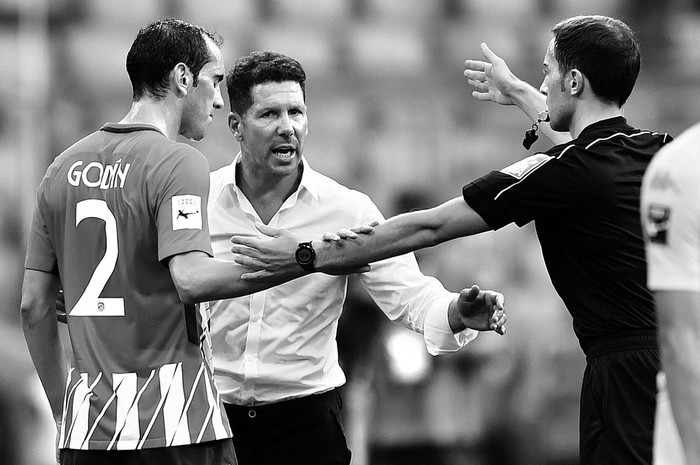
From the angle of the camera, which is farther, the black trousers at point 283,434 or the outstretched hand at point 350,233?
the black trousers at point 283,434

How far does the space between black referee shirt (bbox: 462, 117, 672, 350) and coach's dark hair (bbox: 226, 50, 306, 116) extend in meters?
1.63

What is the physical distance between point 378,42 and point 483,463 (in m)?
3.46

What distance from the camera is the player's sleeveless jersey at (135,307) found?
3502 millimetres

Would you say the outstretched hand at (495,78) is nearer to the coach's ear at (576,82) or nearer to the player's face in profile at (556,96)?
the player's face in profile at (556,96)

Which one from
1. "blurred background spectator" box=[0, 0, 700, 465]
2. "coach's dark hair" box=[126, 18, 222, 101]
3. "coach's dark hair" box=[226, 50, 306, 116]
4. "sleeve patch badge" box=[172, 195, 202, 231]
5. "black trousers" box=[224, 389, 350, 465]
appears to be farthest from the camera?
"blurred background spectator" box=[0, 0, 700, 465]

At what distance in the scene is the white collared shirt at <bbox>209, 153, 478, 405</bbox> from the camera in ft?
14.9

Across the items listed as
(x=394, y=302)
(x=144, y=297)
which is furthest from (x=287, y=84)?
(x=144, y=297)

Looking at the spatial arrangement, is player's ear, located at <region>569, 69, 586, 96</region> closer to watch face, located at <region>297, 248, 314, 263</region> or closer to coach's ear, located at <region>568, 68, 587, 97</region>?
coach's ear, located at <region>568, 68, 587, 97</region>

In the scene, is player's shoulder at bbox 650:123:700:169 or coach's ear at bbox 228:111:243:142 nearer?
player's shoulder at bbox 650:123:700:169

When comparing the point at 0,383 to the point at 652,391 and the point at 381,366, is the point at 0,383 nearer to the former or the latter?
the point at 381,366

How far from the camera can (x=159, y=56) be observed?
3.81 metres

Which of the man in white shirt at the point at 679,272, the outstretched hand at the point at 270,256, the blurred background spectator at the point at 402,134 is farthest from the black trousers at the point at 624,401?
the blurred background spectator at the point at 402,134

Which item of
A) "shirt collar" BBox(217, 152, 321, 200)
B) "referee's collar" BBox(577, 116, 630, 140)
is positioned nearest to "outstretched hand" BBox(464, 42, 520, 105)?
"shirt collar" BBox(217, 152, 321, 200)

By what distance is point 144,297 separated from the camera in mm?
3525
